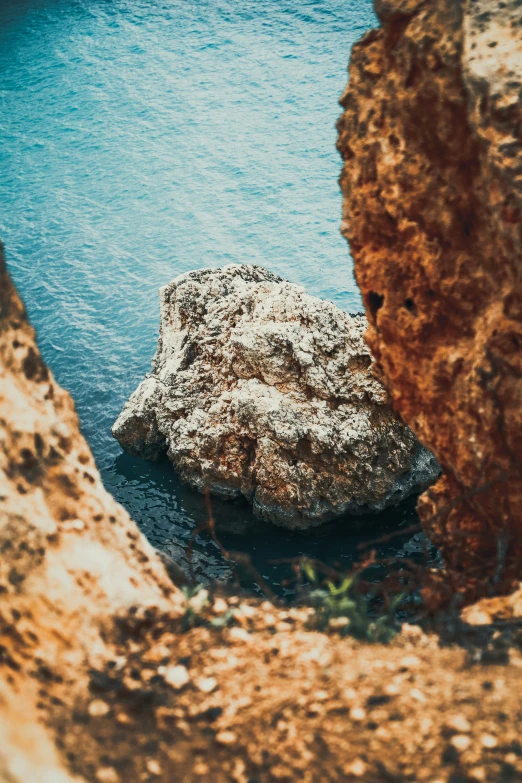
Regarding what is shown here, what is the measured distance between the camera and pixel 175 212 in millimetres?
17859

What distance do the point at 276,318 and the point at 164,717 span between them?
688 centimetres

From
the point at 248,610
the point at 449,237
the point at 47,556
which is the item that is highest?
the point at 449,237

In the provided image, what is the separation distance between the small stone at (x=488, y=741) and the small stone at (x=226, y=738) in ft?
Answer: 3.14

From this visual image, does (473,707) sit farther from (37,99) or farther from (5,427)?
(37,99)

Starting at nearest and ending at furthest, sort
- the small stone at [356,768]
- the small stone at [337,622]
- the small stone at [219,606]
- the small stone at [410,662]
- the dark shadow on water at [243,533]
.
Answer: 1. the small stone at [356,768]
2. the small stone at [410,662]
3. the small stone at [337,622]
4. the small stone at [219,606]
5. the dark shadow on water at [243,533]

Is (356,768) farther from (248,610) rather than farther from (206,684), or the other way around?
(248,610)

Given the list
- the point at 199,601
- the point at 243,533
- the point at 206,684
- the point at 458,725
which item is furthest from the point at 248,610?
the point at 243,533

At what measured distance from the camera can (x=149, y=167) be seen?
1933 centimetres

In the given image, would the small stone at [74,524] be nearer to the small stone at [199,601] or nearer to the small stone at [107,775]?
the small stone at [199,601]

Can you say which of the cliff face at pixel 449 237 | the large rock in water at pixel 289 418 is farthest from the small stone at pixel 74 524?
the large rock in water at pixel 289 418

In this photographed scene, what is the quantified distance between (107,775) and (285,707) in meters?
0.75

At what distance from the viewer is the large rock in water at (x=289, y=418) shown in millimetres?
9031

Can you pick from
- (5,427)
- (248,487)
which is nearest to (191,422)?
(248,487)

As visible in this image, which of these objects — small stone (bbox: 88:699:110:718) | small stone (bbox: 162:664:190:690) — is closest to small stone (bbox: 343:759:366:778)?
small stone (bbox: 162:664:190:690)
